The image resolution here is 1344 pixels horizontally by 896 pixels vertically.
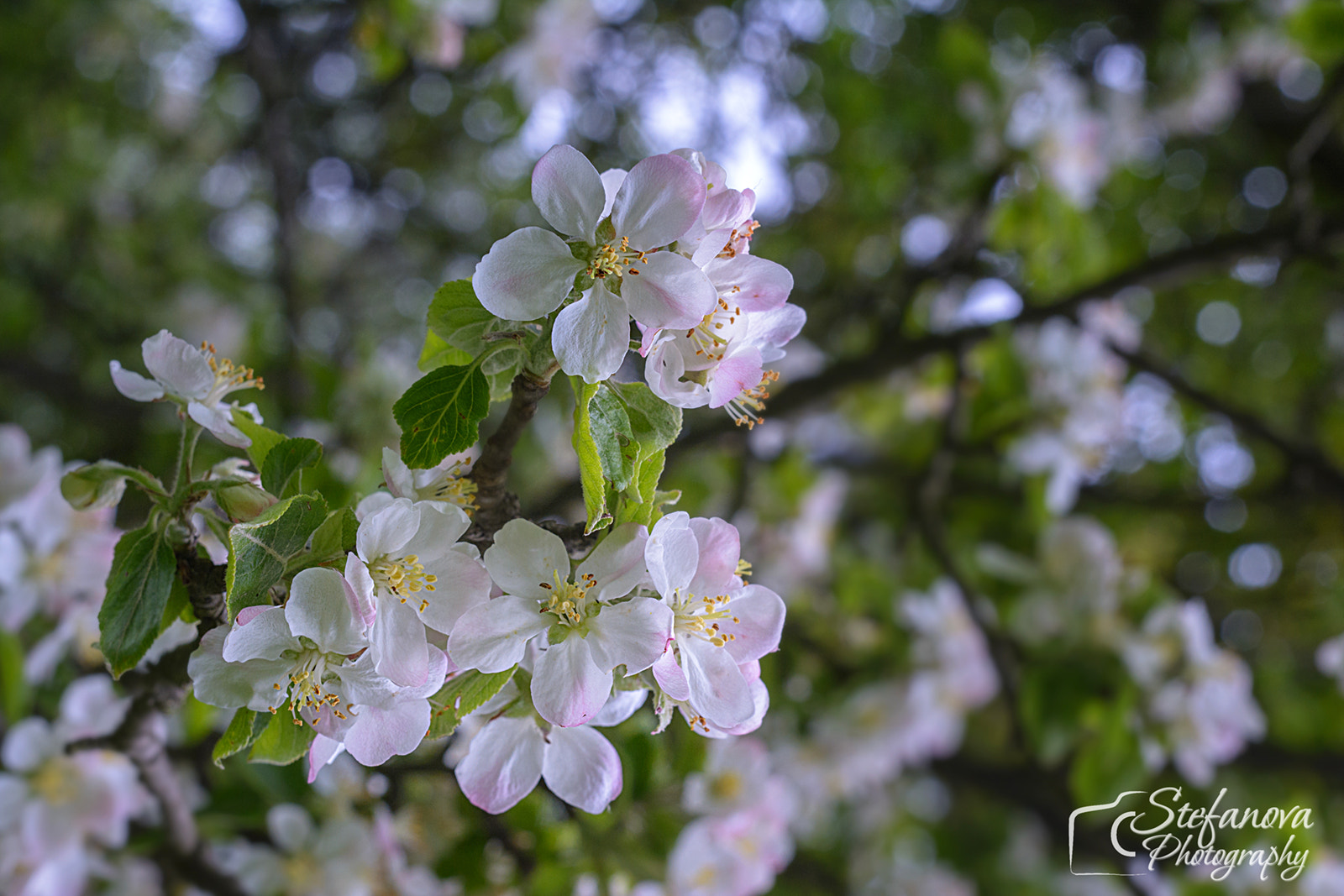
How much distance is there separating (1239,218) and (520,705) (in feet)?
11.7

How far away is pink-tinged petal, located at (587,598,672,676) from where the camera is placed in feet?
1.90

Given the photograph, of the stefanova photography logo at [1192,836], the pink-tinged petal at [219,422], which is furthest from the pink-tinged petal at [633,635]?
the stefanova photography logo at [1192,836]

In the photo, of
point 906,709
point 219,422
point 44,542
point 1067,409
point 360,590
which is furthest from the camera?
point 906,709

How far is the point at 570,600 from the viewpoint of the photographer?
23.9 inches

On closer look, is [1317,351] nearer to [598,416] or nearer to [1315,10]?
[1315,10]

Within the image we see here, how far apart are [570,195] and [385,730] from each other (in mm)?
382

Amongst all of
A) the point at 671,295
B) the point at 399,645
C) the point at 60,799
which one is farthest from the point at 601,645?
the point at 60,799

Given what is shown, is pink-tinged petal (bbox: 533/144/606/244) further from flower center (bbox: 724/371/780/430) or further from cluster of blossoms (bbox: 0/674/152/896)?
cluster of blossoms (bbox: 0/674/152/896)

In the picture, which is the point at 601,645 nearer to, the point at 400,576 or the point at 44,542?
the point at 400,576

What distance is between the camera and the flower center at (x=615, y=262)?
1.97 feet

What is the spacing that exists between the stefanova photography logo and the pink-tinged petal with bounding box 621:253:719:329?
1452 mm

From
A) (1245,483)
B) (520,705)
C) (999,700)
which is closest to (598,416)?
(520,705)

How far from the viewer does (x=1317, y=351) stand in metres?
3.34

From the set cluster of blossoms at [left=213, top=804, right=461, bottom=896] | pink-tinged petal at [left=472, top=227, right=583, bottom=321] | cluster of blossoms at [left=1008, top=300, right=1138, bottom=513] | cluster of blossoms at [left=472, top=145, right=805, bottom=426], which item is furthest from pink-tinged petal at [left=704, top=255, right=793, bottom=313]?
cluster of blossoms at [left=1008, top=300, right=1138, bottom=513]
